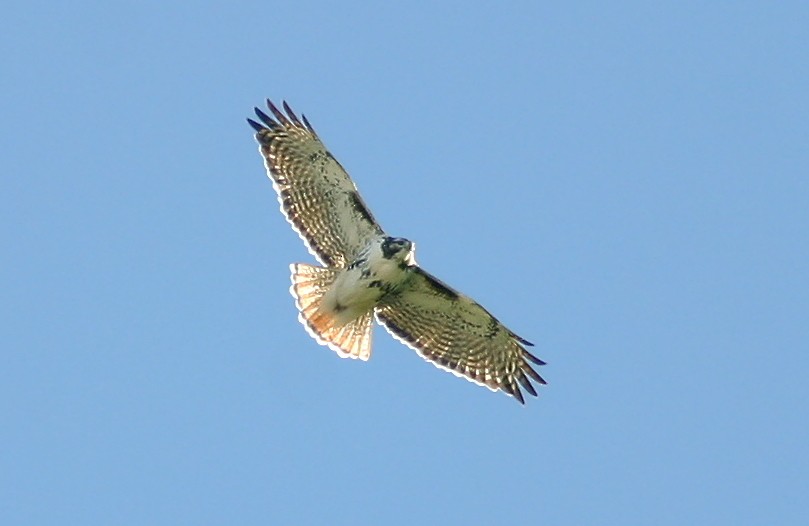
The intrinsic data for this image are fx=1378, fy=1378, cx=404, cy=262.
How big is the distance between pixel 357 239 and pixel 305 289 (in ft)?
2.46

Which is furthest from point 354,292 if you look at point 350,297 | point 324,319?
point 324,319

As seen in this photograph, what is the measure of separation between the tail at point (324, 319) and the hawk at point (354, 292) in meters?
0.01

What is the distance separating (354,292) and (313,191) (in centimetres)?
116

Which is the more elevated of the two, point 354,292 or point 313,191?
point 313,191

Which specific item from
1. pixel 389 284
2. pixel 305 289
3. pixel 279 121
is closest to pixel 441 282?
pixel 389 284

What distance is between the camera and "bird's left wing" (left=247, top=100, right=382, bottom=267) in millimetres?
13750

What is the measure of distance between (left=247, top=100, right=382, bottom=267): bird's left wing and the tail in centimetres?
20

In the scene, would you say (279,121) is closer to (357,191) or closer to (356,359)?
(357,191)

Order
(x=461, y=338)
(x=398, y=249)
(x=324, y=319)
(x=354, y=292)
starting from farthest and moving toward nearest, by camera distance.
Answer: (x=461, y=338), (x=324, y=319), (x=354, y=292), (x=398, y=249)

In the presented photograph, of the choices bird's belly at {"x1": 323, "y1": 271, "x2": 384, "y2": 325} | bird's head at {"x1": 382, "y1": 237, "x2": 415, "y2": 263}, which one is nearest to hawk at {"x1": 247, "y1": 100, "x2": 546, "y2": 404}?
bird's belly at {"x1": 323, "y1": 271, "x2": 384, "y2": 325}

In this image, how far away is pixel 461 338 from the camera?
1419cm

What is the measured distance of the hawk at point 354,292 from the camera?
538 inches

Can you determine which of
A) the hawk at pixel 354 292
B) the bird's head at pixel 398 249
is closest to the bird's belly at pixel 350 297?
the hawk at pixel 354 292

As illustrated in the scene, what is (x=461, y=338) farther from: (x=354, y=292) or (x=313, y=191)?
(x=313, y=191)
